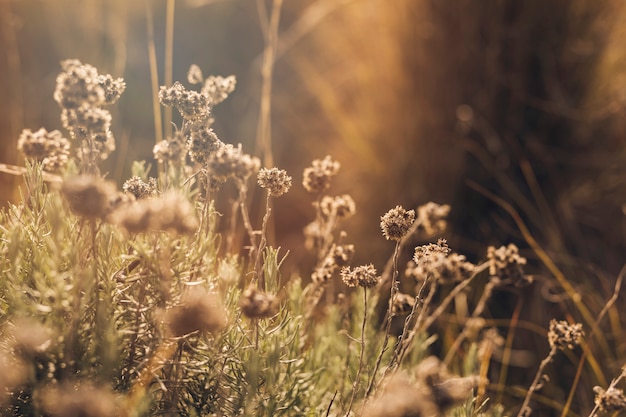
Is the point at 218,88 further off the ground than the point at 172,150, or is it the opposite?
the point at 218,88

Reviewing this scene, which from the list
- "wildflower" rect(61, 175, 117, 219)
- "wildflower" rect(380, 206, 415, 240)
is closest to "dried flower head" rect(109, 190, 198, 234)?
"wildflower" rect(61, 175, 117, 219)

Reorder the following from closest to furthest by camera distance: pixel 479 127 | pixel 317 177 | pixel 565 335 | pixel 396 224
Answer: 1. pixel 396 224
2. pixel 565 335
3. pixel 317 177
4. pixel 479 127

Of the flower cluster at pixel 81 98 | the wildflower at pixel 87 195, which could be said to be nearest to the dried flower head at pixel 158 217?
the wildflower at pixel 87 195

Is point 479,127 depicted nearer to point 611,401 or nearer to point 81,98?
point 611,401

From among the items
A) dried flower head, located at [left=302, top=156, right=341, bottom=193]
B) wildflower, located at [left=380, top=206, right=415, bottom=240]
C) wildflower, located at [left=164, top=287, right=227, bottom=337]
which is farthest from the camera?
dried flower head, located at [left=302, top=156, right=341, bottom=193]

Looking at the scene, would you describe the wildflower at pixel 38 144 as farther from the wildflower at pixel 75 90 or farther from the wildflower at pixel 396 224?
the wildflower at pixel 396 224

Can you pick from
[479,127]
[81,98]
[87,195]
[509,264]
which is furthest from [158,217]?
[479,127]

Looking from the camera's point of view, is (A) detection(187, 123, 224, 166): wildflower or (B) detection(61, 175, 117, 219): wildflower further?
(A) detection(187, 123, 224, 166): wildflower

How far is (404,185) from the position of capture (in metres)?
1.98

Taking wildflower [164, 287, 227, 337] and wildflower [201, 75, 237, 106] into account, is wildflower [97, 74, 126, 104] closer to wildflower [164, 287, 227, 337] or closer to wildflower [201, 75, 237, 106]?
wildflower [201, 75, 237, 106]

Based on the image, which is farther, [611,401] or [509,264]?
[509,264]

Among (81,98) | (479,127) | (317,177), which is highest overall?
(479,127)

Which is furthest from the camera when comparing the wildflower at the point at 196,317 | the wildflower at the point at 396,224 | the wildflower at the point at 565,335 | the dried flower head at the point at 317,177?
the dried flower head at the point at 317,177

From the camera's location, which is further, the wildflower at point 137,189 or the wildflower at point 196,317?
the wildflower at point 137,189
